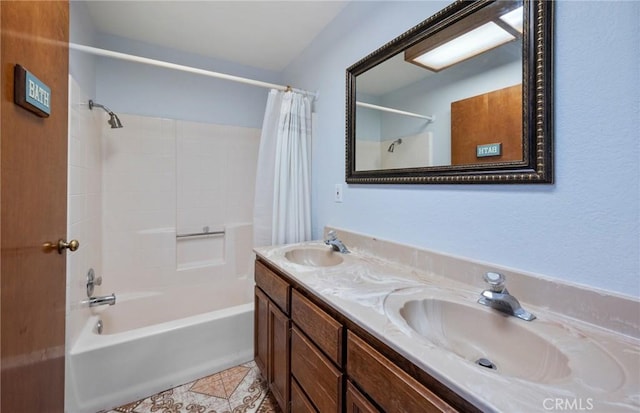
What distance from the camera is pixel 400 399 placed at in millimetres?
636

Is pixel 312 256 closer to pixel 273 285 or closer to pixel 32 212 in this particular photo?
pixel 273 285

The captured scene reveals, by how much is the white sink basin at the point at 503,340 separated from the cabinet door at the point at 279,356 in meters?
0.59

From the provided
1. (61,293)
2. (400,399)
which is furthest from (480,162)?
(61,293)

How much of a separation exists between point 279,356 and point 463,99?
A: 138cm

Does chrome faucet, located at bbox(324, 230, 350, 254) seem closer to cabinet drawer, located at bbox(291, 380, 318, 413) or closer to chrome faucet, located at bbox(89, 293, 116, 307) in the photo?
cabinet drawer, located at bbox(291, 380, 318, 413)

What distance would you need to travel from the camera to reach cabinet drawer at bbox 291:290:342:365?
0.88m

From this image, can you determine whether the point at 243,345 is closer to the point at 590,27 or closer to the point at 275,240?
the point at 275,240

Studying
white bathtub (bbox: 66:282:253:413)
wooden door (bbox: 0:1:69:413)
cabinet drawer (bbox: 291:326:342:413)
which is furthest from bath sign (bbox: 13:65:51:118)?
white bathtub (bbox: 66:282:253:413)

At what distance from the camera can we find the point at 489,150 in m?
0.97

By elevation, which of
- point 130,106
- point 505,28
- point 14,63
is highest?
point 130,106

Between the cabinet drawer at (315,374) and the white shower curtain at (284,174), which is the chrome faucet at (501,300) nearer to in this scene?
the cabinet drawer at (315,374)

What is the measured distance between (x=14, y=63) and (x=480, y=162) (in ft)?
4.47

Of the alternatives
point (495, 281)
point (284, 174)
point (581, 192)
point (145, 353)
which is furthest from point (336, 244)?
point (145, 353)

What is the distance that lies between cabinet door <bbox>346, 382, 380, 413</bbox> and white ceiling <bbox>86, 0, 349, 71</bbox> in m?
1.91
